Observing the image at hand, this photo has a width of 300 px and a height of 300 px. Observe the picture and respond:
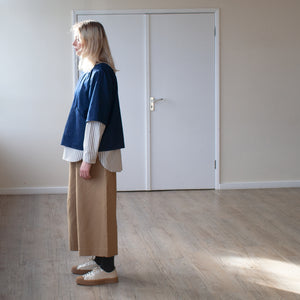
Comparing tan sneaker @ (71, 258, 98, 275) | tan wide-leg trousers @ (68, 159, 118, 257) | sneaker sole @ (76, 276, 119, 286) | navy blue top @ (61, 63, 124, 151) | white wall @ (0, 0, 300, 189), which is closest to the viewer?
navy blue top @ (61, 63, 124, 151)

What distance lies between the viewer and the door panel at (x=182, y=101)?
5.22 m

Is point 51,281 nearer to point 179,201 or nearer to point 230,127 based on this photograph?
point 179,201

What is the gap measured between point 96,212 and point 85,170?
244 millimetres

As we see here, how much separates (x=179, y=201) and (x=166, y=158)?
2.27ft

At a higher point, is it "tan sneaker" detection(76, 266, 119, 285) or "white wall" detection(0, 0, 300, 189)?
"white wall" detection(0, 0, 300, 189)

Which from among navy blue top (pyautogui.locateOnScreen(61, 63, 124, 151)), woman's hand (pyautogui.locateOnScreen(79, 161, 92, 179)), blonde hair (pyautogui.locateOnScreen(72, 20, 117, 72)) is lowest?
woman's hand (pyautogui.locateOnScreen(79, 161, 92, 179))

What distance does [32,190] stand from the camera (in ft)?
17.1

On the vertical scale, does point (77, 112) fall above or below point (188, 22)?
below

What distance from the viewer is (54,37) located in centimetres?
512

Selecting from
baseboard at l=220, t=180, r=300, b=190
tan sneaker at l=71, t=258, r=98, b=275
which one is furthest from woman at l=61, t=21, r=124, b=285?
baseboard at l=220, t=180, r=300, b=190

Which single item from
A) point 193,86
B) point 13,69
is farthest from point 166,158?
point 13,69

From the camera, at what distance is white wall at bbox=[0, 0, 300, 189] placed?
201 inches

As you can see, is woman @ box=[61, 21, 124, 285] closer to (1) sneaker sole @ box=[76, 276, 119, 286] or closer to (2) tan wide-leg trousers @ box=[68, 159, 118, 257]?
(2) tan wide-leg trousers @ box=[68, 159, 118, 257]

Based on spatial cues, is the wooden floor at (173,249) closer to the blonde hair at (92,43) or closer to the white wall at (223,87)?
the white wall at (223,87)
